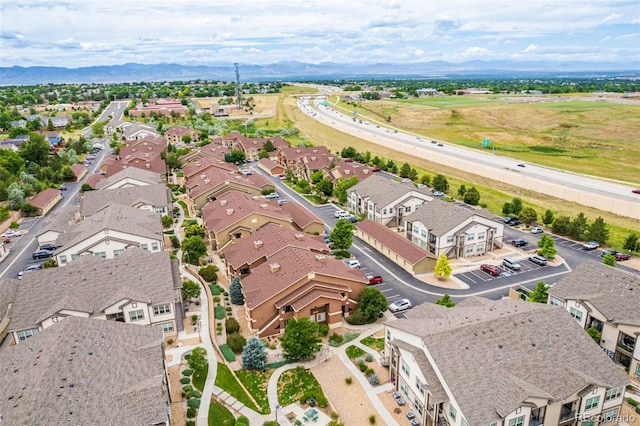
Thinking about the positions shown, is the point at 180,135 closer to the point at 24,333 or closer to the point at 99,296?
the point at 99,296

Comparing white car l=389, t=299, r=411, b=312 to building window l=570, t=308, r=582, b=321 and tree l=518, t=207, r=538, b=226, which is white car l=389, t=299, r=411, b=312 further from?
tree l=518, t=207, r=538, b=226

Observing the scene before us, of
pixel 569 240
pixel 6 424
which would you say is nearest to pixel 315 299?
pixel 6 424

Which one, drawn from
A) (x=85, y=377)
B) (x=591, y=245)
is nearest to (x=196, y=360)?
(x=85, y=377)

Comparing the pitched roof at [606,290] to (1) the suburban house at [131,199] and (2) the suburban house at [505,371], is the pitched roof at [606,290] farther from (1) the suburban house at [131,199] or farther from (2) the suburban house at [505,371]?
(1) the suburban house at [131,199]

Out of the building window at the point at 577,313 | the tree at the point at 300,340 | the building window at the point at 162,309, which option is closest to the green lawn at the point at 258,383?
the tree at the point at 300,340

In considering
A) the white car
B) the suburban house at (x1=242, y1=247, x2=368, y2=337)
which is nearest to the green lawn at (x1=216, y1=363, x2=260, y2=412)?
the suburban house at (x1=242, y1=247, x2=368, y2=337)

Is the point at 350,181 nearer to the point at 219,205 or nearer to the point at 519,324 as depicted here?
the point at 219,205

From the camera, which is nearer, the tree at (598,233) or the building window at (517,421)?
the building window at (517,421)

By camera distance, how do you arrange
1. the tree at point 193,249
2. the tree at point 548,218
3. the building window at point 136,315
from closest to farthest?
the building window at point 136,315
the tree at point 193,249
the tree at point 548,218
